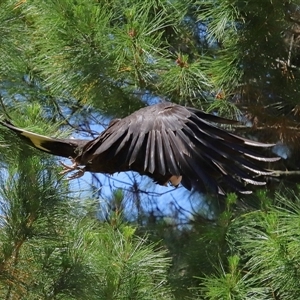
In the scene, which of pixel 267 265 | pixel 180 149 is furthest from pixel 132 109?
pixel 180 149

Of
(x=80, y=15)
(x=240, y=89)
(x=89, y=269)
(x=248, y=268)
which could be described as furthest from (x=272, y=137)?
(x=89, y=269)

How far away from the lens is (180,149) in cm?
129

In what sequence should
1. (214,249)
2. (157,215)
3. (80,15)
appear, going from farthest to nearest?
(157,215) < (214,249) < (80,15)

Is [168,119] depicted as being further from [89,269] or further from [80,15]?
[80,15]

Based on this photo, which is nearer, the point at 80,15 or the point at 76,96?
the point at 80,15

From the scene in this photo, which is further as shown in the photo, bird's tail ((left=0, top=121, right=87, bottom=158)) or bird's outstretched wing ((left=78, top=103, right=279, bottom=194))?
bird's tail ((left=0, top=121, right=87, bottom=158))

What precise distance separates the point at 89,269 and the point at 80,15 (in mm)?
586

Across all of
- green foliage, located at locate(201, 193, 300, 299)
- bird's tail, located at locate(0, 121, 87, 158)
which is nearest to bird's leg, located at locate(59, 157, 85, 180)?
bird's tail, located at locate(0, 121, 87, 158)

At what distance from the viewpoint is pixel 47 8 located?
72.6 inches

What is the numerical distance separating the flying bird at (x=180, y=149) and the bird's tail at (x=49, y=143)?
19 mm

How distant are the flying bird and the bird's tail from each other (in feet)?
0.06

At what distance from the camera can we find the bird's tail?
1409 millimetres

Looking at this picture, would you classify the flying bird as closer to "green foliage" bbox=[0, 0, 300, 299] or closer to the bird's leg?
the bird's leg

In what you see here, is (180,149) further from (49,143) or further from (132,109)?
(132,109)
